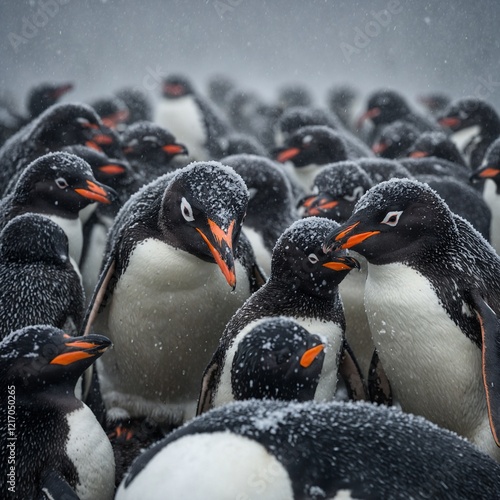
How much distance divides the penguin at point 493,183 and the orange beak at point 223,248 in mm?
Result: 2021

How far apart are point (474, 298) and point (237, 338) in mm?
732

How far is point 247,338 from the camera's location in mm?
2344

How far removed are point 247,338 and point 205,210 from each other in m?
0.60

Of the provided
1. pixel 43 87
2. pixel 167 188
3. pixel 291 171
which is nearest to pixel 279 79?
pixel 43 87

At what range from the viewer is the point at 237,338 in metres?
2.65

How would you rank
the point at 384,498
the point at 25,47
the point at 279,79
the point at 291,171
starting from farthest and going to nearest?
the point at 279,79, the point at 25,47, the point at 291,171, the point at 384,498

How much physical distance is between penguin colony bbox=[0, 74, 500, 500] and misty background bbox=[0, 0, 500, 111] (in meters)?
9.24

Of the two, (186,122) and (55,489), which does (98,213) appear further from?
(186,122)

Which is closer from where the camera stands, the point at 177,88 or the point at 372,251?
the point at 372,251

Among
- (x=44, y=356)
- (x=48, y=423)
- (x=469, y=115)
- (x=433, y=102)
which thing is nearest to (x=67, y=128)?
(x=44, y=356)

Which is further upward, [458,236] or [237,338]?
[458,236]

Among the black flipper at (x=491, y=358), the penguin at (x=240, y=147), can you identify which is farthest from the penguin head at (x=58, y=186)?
the penguin at (x=240, y=147)

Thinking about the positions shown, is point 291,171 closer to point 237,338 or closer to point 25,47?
point 237,338

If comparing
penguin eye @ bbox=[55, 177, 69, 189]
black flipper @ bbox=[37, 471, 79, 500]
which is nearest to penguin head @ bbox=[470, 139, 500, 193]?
penguin eye @ bbox=[55, 177, 69, 189]
